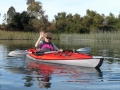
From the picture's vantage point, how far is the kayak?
10047 mm

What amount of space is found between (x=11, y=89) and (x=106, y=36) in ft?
102

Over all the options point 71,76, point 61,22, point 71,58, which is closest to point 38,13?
point 61,22

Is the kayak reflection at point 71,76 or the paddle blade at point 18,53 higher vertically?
the paddle blade at point 18,53

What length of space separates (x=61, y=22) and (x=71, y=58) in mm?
49384

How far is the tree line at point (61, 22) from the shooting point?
57062mm

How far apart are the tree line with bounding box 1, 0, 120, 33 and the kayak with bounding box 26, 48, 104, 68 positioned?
143 ft

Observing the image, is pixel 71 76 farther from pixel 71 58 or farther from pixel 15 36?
pixel 15 36

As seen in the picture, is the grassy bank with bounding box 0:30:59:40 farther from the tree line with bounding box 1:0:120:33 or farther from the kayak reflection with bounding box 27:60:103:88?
the kayak reflection with bounding box 27:60:103:88

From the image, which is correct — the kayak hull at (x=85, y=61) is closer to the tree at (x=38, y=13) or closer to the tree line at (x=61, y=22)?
the tree line at (x=61, y=22)

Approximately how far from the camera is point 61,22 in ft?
196

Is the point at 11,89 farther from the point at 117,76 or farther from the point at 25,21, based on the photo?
the point at 25,21

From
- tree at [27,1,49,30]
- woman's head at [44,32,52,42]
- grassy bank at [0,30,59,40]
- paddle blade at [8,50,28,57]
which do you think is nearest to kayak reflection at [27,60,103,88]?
woman's head at [44,32,52,42]

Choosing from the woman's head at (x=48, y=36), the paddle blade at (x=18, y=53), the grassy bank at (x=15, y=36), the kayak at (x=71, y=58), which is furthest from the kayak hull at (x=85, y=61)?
the grassy bank at (x=15, y=36)

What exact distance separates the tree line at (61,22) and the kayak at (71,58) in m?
43.6
